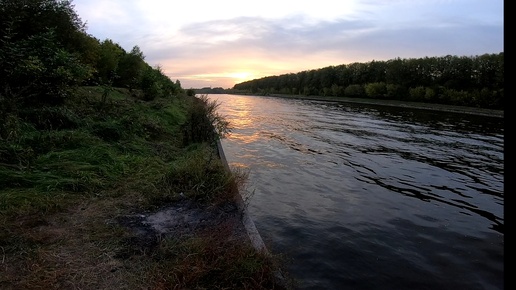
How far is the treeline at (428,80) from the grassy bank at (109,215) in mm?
38637

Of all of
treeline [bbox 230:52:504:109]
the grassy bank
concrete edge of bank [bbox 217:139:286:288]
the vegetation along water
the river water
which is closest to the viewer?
the grassy bank

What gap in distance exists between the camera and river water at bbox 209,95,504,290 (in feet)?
18.2

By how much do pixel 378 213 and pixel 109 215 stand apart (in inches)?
239

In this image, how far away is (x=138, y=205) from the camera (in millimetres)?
5523

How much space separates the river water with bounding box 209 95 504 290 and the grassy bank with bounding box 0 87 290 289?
1.44 metres

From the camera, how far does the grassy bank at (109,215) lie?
3579 mm

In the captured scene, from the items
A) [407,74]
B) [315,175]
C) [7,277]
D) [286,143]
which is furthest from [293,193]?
[407,74]

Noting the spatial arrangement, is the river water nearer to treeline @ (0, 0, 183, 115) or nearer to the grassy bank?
the grassy bank

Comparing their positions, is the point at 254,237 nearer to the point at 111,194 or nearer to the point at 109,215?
the point at 109,215

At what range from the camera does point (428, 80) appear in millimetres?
62781

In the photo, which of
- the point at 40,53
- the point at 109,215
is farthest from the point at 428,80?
the point at 109,215

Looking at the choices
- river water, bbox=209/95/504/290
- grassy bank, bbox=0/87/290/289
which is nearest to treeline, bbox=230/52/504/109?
river water, bbox=209/95/504/290

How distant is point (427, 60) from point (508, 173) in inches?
2879

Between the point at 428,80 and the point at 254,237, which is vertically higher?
the point at 428,80
